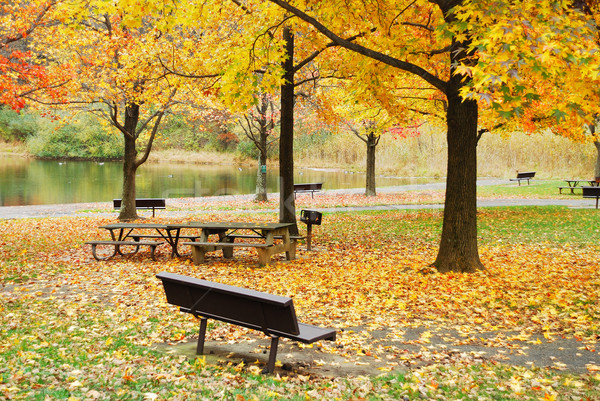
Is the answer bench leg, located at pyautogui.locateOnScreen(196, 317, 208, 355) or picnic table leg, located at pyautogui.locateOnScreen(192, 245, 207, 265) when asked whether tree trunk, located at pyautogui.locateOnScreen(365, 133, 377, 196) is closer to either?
picnic table leg, located at pyautogui.locateOnScreen(192, 245, 207, 265)

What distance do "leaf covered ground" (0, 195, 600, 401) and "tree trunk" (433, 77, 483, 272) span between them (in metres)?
0.37

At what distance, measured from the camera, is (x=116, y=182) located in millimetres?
38469

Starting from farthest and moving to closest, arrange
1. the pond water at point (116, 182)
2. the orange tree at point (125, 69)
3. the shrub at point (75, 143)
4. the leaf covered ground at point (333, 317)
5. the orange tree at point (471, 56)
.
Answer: the shrub at point (75, 143) < the pond water at point (116, 182) < the orange tree at point (125, 69) < the orange tree at point (471, 56) < the leaf covered ground at point (333, 317)

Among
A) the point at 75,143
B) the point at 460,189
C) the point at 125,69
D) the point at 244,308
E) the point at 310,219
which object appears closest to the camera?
the point at 244,308

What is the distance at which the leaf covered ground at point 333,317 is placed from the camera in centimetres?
434

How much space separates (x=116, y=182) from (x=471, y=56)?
34.3 m

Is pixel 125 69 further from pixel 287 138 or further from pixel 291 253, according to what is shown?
pixel 291 253

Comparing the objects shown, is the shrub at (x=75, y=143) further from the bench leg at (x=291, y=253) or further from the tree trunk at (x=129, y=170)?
the bench leg at (x=291, y=253)

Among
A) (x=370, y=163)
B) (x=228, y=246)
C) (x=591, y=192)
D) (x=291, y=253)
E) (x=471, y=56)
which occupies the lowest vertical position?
(x=291, y=253)

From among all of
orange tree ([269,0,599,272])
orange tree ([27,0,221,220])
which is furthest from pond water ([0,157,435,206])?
orange tree ([269,0,599,272])

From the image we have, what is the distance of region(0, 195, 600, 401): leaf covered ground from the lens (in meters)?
4.34

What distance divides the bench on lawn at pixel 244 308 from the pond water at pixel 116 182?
23552 millimetres

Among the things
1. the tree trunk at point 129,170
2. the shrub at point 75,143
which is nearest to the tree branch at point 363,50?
the tree trunk at point 129,170

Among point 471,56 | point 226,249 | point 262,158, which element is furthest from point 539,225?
point 262,158
